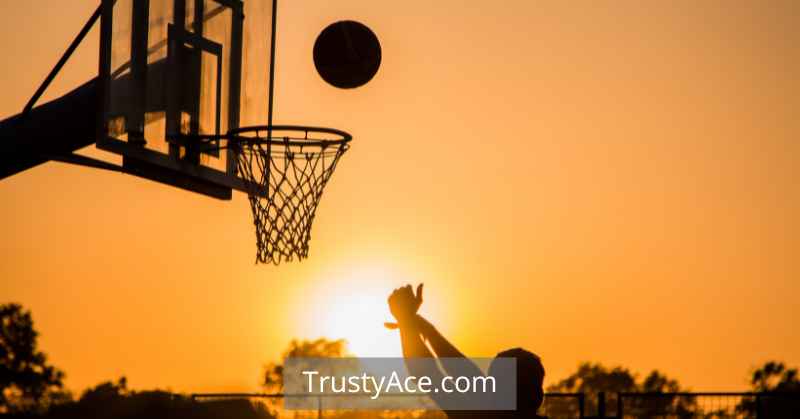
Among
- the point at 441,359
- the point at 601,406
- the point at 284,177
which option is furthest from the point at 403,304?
the point at 601,406

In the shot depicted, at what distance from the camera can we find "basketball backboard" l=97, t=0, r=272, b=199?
1155 cm

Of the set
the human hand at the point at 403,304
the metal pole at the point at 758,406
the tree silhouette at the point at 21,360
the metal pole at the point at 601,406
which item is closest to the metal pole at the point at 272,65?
the metal pole at the point at 601,406

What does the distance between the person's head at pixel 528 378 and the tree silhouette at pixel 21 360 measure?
4274 centimetres

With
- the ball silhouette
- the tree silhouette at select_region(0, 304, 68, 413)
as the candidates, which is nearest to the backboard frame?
the ball silhouette

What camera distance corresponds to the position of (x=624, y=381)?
54.7 metres

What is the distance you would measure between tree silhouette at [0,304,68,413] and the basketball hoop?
36.4 m

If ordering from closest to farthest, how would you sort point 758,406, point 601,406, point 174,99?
1. point 174,99
2. point 601,406
3. point 758,406

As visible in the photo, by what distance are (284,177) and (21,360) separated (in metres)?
40.0

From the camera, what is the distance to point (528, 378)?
6438 millimetres

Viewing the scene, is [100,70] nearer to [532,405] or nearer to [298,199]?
[298,199]

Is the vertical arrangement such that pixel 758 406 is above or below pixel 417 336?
below

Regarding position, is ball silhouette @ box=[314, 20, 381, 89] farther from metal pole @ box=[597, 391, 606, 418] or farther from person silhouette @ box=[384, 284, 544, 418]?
person silhouette @ box=[384, 284, 544, 418]

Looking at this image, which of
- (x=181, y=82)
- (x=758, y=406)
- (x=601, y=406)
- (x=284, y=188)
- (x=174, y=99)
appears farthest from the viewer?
(x=758, y=406)

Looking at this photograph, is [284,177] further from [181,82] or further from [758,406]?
[758,406]
